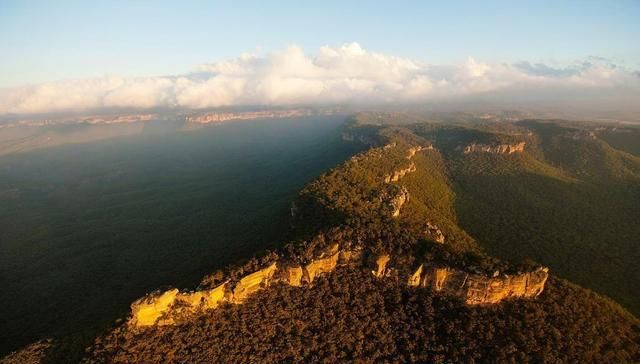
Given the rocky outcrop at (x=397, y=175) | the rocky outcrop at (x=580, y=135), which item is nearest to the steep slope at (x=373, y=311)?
the rocky outcrop at (x=397, y=175)

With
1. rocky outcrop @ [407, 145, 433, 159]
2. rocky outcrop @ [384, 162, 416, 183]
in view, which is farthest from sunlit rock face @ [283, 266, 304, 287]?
rocky outcrop @ [407, 145, 433, 159]

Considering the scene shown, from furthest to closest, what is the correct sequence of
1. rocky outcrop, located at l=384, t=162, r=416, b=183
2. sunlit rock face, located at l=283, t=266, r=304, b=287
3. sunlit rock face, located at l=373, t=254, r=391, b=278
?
rocky outcrop, located at l=384, t=162, r=416, b=183
sunlit rock face, located at l=373, t=254, r=391, b=278
sunlit rock face, located at l=283, t=266, r=304, b=287

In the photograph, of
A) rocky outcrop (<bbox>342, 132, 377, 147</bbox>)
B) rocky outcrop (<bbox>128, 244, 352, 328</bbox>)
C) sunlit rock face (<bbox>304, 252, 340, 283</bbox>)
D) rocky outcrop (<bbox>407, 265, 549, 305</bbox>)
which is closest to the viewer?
rocky outcrop (<bbox>128, 244, 352, 328</bbox>)

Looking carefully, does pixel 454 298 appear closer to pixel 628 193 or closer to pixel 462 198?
pixel 462 198

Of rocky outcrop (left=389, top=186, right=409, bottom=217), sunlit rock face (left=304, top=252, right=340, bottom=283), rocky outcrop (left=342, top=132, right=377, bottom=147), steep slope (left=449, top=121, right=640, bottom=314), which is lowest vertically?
steep slope (left=449, top=121, right=640, bottom=314)

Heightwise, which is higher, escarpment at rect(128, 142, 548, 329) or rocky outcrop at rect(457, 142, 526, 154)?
rocky outcrop at rect(457, 142, 526, 154)

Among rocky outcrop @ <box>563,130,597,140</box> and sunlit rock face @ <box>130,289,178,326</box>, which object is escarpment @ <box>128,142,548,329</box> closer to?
sunlit rock face @ <box>130,289,178,326</box>

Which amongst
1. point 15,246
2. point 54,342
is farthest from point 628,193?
point 15,246
